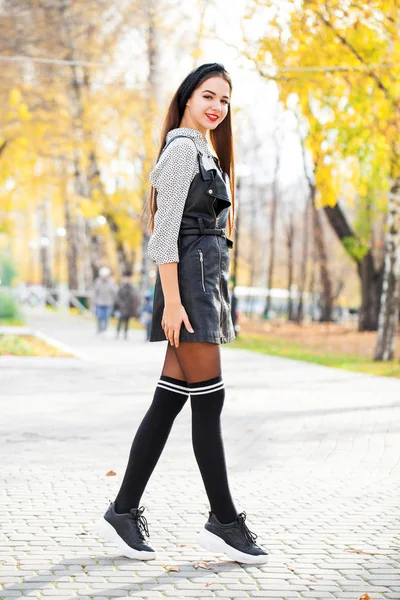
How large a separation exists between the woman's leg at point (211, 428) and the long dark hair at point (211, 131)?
642 mm

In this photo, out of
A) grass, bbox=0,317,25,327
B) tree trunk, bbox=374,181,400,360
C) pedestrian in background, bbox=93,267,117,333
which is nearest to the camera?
tree trunk, bbox=374,181,400,360

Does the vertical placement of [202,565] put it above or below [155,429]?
below

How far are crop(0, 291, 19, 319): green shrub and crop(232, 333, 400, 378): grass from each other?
5.01 metres

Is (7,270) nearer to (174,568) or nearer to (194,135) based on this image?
(194,135)

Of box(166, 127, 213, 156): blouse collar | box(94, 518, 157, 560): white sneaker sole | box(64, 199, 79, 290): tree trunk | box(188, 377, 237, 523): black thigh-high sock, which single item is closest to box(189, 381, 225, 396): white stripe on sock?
box(188, 377, 237, 523): black thigh-high sock

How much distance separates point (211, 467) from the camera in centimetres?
428

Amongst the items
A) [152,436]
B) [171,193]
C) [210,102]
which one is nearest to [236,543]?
[152,436]

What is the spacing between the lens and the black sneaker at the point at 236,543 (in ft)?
13.9

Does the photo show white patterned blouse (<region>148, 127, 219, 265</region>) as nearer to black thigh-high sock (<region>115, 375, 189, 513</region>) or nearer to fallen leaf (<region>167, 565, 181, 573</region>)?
black thigh-high sock (<region>115, 375, 189, 513</region>)

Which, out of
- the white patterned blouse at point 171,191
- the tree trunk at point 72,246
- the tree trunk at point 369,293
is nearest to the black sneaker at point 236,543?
the white patterned blouse at point 171,191

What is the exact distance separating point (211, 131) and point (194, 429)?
1304 mm

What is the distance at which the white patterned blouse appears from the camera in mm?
4156

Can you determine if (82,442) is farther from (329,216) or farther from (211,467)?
(329,216)

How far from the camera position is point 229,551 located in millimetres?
4250
